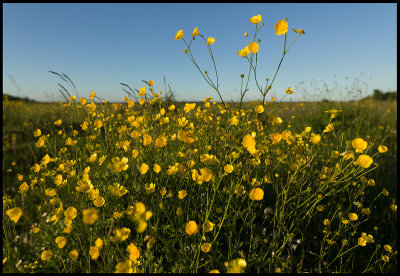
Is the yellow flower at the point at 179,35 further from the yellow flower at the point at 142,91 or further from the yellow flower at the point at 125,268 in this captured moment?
the yellow flower at the point at 125,268

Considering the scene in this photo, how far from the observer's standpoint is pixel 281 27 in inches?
50.7

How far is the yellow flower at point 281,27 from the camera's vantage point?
127 centimetres

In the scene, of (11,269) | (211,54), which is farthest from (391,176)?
(11,269)

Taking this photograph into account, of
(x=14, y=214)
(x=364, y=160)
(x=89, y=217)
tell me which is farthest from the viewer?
(x=364, y=160)

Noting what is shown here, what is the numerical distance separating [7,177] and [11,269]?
250 centimetres

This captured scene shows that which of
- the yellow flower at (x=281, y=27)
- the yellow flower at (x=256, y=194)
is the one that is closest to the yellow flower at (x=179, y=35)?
the yellow flower at (x=281, y=27)

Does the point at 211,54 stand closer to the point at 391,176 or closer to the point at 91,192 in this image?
the point at 91,192

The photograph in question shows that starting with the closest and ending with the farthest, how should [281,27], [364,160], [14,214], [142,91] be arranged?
[14,214], [364,160], [281,27], [142,91]

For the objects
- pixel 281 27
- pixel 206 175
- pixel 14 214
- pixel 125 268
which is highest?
pixel 281 27

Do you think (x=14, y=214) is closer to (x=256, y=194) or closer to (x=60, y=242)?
(x=60, y=242)

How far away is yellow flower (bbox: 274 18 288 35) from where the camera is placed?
4.16 feet

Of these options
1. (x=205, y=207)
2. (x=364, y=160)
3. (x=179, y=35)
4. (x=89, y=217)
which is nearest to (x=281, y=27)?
(x=179, y=35)

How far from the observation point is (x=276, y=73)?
126 cm

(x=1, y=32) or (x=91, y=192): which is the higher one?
(x=1, y=32)
